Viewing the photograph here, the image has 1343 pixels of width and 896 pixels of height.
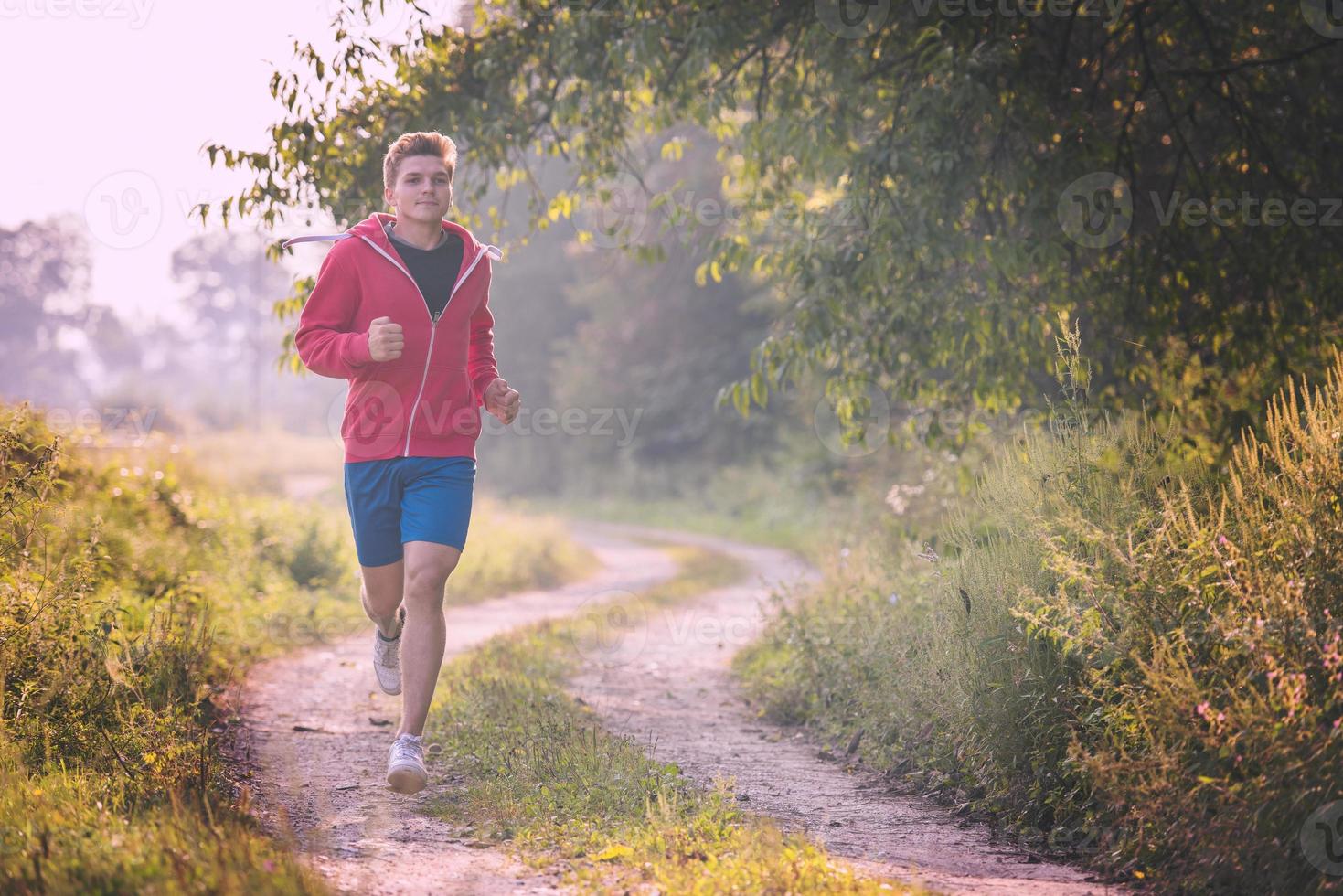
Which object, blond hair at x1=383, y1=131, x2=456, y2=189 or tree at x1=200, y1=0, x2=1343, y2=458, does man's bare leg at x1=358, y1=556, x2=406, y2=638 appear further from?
tree at x1=200, y1=0, x2=1343, y2=458

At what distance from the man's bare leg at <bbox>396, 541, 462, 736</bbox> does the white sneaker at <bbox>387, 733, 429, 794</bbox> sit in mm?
82

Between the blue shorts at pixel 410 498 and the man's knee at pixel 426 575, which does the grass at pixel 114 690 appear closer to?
the man's knee at pixel 426 575

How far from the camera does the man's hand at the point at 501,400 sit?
15.2 ft

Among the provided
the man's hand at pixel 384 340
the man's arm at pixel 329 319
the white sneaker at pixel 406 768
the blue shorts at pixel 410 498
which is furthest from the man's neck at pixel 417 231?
the white sneaker at pixel 406 768

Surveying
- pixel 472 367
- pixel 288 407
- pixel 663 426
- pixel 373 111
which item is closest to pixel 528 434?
pixel 663 426

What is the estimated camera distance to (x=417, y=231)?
15.2ft

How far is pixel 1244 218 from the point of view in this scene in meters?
7.41

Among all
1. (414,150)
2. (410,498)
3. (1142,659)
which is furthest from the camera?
(414,150)

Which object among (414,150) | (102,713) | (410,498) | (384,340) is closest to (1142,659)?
(410,498)

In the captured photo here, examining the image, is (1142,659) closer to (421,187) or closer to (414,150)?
(421,187)

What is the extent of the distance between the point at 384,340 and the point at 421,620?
1.09m

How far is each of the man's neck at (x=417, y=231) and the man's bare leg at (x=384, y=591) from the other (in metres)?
1.29

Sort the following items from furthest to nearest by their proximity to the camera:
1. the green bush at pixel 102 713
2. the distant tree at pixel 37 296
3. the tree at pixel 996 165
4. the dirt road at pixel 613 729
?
the distant tree at pixel 37 296 < the tree at pixel 996 165 < the dirt road at pixel 613 729 < the green bush at pixel 102 713

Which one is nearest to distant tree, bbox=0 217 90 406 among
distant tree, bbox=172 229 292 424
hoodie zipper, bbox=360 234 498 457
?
distant tree, bbox=172 229 292 424
